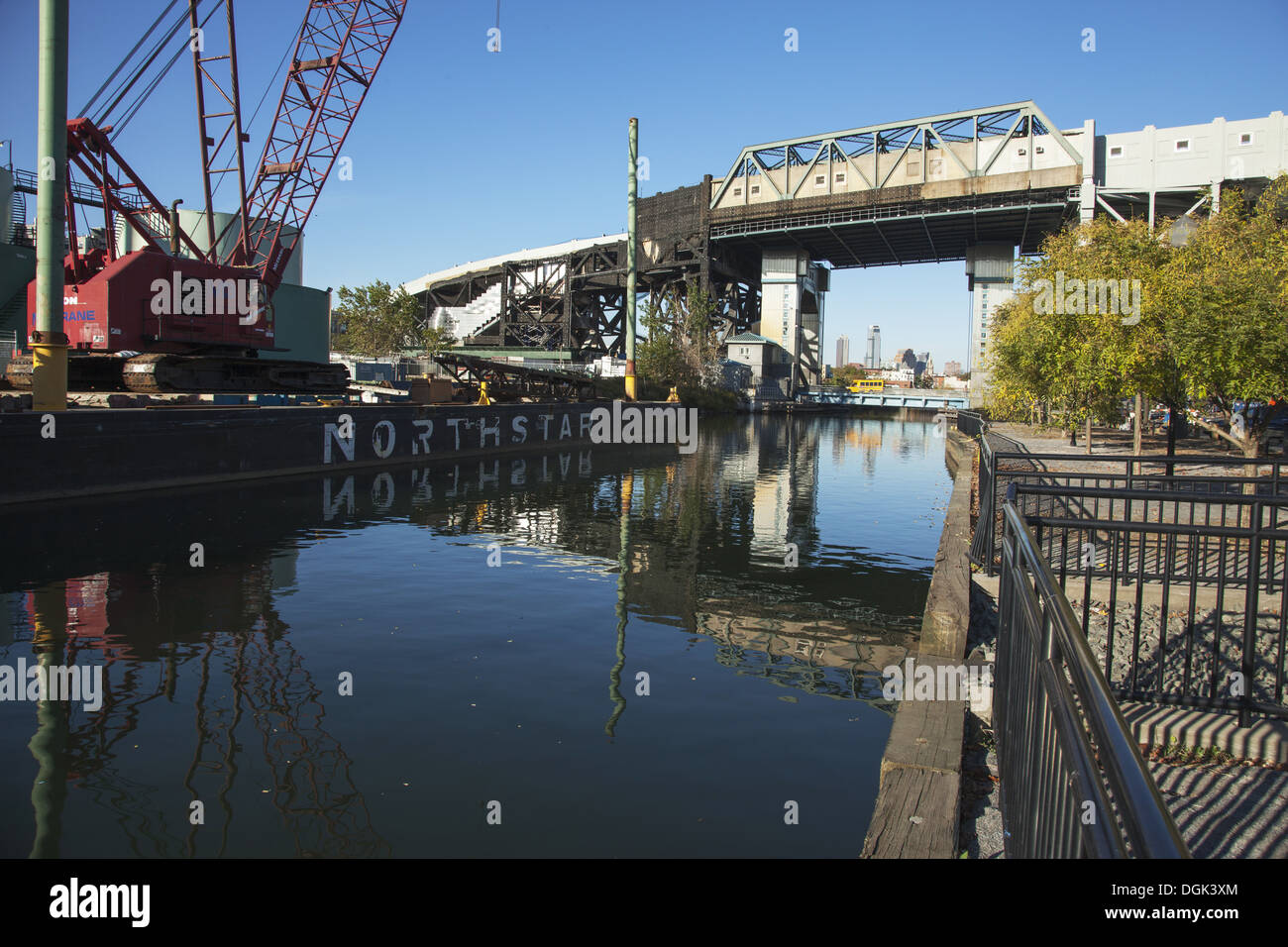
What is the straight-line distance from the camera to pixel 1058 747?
3.00 meters

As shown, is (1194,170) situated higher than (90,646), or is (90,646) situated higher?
(1194,170)

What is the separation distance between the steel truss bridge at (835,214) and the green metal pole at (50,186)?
4825 centimetres

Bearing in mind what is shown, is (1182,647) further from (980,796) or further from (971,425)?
(971,425)

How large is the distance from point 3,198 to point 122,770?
53430mm
